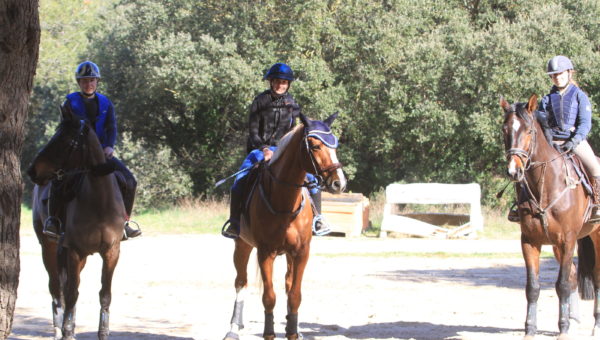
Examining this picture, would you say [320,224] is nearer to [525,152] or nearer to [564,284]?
[525,152]

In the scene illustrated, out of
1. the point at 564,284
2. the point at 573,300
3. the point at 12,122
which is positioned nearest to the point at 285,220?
the point at 12,122

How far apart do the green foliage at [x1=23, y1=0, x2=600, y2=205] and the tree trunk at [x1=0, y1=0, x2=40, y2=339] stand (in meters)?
25.5

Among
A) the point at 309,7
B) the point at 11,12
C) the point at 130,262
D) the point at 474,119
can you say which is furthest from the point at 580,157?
the point at 309,7

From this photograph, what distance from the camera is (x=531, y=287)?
924 cm

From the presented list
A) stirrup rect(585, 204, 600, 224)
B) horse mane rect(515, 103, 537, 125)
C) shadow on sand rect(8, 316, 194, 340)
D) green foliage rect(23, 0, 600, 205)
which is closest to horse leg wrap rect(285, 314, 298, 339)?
shadow on sand rect(8, 316, 194, 340)

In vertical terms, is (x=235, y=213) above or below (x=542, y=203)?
below

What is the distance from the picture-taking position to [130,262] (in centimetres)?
1869

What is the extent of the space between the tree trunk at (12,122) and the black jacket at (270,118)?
11.9 ft

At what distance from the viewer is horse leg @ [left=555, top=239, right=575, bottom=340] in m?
9.39

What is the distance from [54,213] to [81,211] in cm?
49

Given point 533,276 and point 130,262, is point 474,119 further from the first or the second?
point 533,276

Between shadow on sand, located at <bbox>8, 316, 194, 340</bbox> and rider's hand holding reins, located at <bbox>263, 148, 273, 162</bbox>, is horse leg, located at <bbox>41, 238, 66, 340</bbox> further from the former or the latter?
rider's hand holding reins, located at <bbox>263, 148, 273, 162</bbox>

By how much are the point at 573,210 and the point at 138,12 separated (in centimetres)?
2974

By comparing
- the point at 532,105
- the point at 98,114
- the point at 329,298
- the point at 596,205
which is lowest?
the point at 329,298
